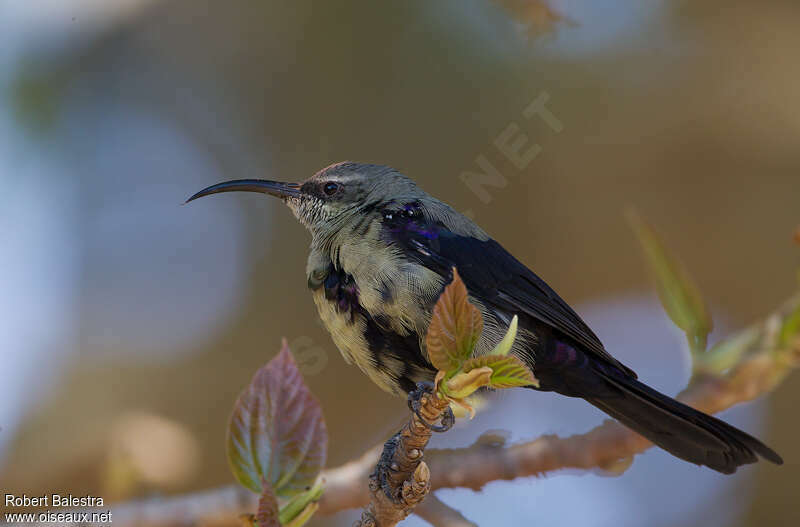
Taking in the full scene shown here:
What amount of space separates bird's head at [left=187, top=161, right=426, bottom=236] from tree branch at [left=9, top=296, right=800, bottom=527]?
1.07 metres

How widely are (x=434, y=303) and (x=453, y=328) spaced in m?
1.10

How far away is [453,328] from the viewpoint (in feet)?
5.59

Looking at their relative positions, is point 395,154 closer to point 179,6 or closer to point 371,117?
point 371,117

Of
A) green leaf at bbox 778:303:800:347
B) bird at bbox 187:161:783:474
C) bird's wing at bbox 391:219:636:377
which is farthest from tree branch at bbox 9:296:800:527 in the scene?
bird's wing at bbox 391:219:636:377

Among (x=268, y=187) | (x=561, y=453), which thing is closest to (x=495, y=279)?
(x=561, y=453)

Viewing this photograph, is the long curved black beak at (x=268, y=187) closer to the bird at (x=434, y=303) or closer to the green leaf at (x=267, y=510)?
the bird at (x=434, y=303)

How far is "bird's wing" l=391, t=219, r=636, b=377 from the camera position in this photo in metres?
2.96

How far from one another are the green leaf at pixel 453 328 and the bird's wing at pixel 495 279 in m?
1.19

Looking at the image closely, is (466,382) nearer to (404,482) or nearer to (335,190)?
(404,482)

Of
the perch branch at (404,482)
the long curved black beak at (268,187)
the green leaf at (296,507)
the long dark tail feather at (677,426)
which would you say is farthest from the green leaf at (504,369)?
the long curved black beak at (268,187)

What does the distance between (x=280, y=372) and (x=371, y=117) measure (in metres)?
3.51

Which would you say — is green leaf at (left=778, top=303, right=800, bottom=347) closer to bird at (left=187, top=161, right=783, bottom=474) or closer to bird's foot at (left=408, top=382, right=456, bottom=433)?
bird at (left=187, top=161, right=783, bottom=474)

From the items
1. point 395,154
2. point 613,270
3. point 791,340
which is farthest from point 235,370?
point 791,340

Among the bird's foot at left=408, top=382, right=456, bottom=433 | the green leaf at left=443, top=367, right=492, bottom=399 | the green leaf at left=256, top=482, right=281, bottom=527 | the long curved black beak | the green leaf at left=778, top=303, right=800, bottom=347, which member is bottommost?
the green leaf at left=256, top=482, right=281, bottom=527
